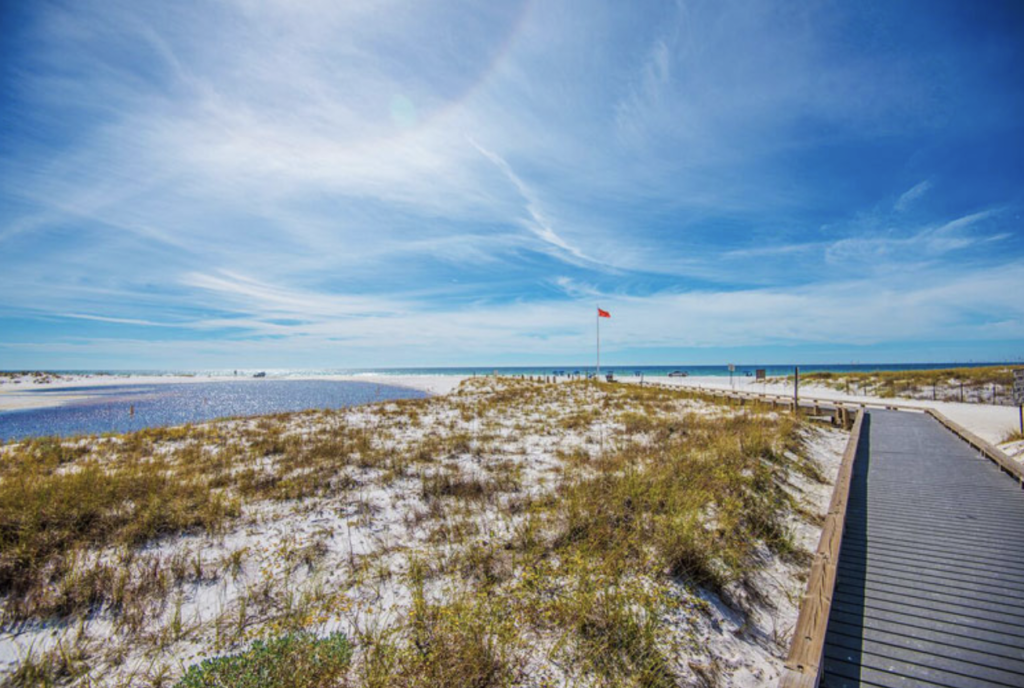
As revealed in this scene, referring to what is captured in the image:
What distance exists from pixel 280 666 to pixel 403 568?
79.2 inches

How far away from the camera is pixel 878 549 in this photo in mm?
5914

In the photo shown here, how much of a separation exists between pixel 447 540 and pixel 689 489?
455cm

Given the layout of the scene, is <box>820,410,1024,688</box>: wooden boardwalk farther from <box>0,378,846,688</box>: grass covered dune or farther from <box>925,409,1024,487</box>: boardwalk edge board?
<box>0,378,846,688</box>: grass covered dune

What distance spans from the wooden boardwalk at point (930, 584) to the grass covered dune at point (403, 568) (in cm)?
63

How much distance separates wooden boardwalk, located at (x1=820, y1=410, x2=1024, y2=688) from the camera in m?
3.80

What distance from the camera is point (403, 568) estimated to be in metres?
5.02

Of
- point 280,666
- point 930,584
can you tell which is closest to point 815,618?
point 930,584

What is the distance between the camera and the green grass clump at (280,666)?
2.96 meters

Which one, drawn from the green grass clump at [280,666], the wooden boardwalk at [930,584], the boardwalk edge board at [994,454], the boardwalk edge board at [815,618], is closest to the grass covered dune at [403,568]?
the green grass clump at [280,666]

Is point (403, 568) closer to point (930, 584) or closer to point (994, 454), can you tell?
point (930, 584)

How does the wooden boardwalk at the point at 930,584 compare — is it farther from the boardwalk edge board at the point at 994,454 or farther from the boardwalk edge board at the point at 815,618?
the boardwalk edge board at the point at 815,618

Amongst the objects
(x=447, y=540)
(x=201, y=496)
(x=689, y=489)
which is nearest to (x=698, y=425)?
(x=689, y=489)

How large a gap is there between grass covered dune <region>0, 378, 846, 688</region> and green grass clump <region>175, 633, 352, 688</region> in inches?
0.6

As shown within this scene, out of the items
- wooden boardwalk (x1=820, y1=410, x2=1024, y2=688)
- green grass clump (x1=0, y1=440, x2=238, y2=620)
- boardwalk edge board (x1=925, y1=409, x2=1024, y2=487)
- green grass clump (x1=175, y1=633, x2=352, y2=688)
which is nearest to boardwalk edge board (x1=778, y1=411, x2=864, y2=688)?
wooden boardwalk (x1=820, y1=410, x2=1024, y2=688)
